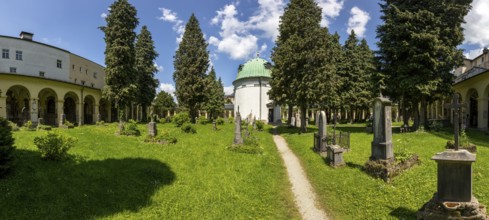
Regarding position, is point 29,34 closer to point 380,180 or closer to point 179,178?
point 179,178

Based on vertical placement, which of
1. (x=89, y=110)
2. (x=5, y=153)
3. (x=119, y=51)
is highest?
(x=119, y=51)

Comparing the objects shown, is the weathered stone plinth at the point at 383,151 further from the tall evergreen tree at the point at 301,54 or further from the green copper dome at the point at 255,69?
the green copper dome at the point at 255,69

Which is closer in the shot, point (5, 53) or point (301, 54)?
point (301, 54)

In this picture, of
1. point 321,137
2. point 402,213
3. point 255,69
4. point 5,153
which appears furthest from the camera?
point 255,69

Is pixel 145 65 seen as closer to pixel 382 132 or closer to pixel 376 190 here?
pixel 382 132

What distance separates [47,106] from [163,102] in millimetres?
33465

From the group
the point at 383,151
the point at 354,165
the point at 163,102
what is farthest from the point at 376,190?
the point at 163,102

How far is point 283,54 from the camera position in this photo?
2827cm

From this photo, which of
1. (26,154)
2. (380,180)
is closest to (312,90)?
(380,180)

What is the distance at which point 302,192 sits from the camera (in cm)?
961

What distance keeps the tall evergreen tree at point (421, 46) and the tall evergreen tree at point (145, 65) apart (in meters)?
32.2

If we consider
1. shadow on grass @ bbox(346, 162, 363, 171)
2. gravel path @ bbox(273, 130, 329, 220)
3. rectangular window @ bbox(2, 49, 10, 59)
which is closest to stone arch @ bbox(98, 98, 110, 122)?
rectangular window @ bbox(2, 49, 10, 59)

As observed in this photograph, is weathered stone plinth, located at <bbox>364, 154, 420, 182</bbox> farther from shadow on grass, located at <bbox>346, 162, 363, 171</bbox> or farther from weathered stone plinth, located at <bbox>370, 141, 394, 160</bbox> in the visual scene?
shadow on grass, located at <bbox>346, 162, 363, 171</bbox>

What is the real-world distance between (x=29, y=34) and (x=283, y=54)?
110 ft
